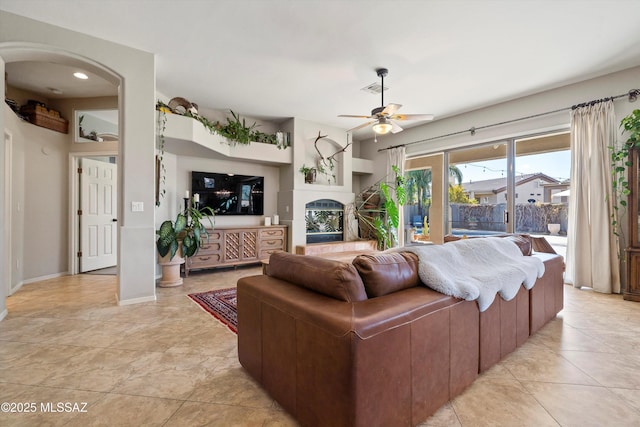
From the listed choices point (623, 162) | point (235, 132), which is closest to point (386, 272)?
point (623, 162)

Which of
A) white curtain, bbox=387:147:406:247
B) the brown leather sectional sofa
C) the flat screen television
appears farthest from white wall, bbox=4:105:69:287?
white curtain, bbox=387:147:406:247

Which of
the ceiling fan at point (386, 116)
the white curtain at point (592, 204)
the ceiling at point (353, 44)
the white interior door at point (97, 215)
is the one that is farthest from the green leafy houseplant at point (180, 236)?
the white curtain at point (592, 204)

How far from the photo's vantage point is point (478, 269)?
1899mm

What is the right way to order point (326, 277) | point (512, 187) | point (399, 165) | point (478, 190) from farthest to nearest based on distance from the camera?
point (399, 165) < point (478, 190) < point (512, 187) < point (326, 277)

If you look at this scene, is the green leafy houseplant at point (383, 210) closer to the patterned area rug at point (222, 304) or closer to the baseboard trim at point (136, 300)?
the patterned area rug at point (222, 304)

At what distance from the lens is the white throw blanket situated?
1.56m

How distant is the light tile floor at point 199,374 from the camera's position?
1.47 metres

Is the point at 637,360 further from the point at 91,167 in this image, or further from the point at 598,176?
the point at 91,167

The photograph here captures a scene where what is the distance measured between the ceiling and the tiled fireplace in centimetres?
221

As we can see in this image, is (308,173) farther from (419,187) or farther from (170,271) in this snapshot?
(170,271)

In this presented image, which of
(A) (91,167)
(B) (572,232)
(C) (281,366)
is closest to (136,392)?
(C) (281,366)

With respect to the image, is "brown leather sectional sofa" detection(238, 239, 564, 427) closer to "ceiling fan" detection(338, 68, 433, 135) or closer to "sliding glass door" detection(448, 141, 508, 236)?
"ceiling fan" detection(338, 68, 433, 135)

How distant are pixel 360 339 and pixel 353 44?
3.02 metres

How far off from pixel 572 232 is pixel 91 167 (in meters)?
7.38
